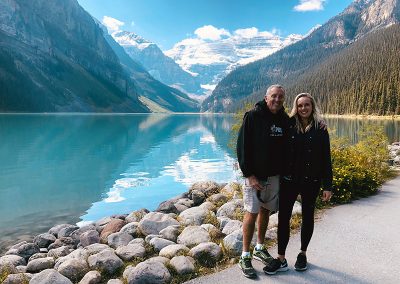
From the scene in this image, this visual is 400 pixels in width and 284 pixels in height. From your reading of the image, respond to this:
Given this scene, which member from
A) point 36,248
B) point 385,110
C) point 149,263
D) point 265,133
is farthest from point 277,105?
point 385,110

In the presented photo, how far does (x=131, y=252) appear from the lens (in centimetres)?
873

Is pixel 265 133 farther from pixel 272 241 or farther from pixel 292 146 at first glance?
pixel 272 241

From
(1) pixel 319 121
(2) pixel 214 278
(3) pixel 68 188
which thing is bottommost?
(3) pixel 68 188

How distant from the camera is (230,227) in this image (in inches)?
390

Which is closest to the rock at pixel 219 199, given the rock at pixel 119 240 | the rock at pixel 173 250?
the rock at pixel 119 240

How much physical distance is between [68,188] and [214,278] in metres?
21.5

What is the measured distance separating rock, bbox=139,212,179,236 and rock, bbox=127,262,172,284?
3696mm

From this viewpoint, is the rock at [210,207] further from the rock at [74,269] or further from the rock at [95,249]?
the rock at [74,269]

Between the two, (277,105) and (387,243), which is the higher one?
(277,105)

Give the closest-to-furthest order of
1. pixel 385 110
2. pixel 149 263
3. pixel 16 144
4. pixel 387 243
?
pixel 149 263, pixel 387 243, pixel 16 144, pixel 385 110

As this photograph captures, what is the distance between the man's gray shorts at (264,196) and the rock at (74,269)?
3.78 metres

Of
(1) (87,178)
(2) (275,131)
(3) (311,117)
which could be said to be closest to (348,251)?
(3) (311,117)

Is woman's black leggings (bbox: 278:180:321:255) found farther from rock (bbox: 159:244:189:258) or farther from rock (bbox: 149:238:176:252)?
rock (bbox: 149:238:176:252)

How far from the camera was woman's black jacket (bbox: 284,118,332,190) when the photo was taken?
7039mm
